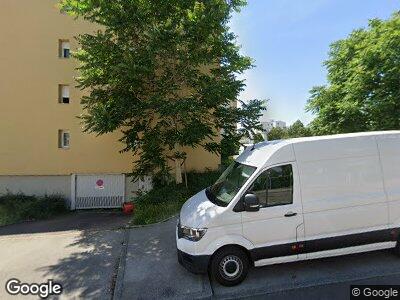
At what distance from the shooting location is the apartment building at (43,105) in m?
16.2

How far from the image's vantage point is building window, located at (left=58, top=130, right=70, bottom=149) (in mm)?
16484

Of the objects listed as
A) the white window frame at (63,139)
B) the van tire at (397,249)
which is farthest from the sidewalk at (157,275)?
the white window frame at (63,139)

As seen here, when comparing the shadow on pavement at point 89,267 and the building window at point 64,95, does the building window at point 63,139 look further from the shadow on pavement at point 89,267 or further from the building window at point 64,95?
the shadow on pavement at point 89,267

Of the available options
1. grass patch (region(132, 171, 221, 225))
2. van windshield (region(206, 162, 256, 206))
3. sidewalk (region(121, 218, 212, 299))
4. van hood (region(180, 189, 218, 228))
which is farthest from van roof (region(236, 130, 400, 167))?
grass patch (region(132, 171, 221, 225))

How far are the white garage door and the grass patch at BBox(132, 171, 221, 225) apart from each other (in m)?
4.45

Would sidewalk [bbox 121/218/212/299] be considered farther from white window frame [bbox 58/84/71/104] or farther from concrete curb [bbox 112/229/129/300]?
white window frame [bbox 58/84/71/104]

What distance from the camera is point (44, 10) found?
53.7 ft

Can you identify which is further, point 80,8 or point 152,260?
point 80,8

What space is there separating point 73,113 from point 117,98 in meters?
5.96

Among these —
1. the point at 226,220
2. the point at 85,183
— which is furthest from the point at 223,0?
the point at 85,183

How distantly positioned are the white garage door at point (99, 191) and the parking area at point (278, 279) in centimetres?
1061

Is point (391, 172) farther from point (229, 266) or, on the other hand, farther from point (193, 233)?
point (193, 233)

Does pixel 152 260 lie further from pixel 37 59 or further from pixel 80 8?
pixel 37 59

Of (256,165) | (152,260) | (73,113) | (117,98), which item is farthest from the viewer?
(73,113)
